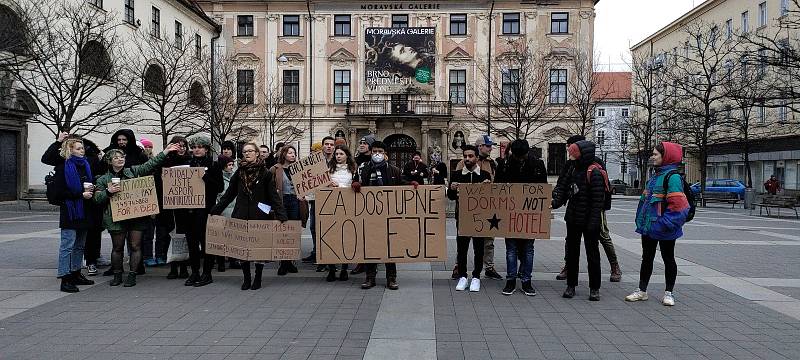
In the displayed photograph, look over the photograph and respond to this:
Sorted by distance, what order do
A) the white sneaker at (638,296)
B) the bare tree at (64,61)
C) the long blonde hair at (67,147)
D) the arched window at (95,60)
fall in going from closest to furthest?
the white sneaker at (638,296) < the long blonde hair at (67,147) < the bare tree at (64,61) < the arched window at (95,60)

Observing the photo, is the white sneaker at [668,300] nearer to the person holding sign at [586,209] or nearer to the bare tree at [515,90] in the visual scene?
the person holding sign at [586,209]

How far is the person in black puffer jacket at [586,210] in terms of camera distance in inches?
256

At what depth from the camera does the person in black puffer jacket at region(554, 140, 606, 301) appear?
651 cm

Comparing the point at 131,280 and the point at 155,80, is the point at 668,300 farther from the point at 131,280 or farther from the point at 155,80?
the point at 155,80

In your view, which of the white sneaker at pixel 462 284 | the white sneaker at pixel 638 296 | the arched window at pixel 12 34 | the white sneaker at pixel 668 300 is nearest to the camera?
the white sneaker at pixel 668 300

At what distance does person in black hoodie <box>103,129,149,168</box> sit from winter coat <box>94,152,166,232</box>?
0.95 ft

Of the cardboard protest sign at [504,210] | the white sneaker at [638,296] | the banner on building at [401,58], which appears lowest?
the white sneaker at [638,296]

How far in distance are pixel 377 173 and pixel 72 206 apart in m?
4.10

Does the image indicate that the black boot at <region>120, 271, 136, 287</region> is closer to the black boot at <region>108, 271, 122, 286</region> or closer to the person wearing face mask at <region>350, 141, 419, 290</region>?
the black boot at <region>108, 271, 122, 286</region>

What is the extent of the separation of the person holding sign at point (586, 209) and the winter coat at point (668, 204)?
Result: 57 centimetres

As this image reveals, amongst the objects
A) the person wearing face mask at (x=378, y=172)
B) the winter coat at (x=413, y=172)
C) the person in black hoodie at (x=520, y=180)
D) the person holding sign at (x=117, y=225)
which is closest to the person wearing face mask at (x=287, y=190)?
the person wearing face mask at (x=378, y=172)

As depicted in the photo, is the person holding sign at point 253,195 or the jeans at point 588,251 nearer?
the jeans at point 588,251

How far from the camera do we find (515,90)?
32.2 m

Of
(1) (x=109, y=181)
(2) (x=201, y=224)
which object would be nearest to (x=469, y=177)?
(2) (x=201, y=224)
